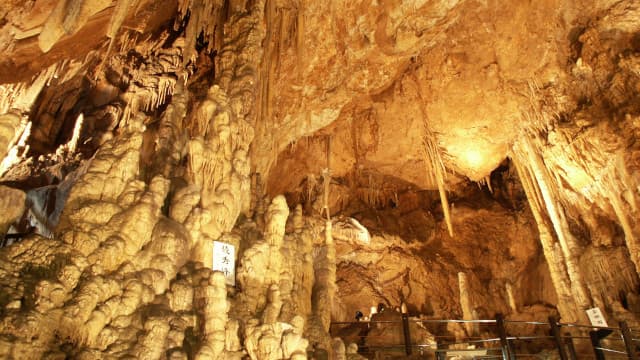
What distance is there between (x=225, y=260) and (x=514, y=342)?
7.99m

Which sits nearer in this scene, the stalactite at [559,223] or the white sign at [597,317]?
the white sign at [597,317]

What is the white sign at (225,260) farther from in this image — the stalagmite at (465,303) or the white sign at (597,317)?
the stalagmite at (465,303)

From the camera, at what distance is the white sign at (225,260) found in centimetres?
555

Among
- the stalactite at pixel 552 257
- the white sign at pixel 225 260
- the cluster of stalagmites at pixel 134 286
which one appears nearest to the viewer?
the cluster of stalagmites at pixel 134 286

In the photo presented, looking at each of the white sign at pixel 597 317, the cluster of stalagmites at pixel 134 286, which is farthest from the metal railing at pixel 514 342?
the cluster of stalagmites at pixel 134 286

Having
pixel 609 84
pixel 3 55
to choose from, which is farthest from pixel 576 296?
pixel 3 55

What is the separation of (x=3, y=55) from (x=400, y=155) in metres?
9.14

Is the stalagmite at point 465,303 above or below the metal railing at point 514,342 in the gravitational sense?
above

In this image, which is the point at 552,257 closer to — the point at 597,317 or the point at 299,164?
the point at 597,317

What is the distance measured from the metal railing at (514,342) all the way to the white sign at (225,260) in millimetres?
2680

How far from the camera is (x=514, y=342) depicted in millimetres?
10500

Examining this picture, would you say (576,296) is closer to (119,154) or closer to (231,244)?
(231,244)

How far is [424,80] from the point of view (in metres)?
10.1

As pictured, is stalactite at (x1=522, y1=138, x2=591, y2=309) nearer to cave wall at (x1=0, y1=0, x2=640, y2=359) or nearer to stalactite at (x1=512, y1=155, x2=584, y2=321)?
cave wall at (x1=0, y1=0, x2=640, y2=359)
